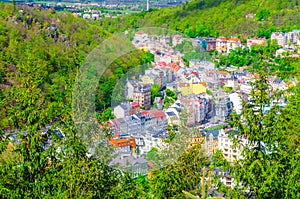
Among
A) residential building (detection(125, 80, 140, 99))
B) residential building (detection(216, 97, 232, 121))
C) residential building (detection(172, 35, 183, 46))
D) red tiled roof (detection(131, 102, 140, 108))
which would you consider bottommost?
residential building (detection(216, 97, 232, 121))

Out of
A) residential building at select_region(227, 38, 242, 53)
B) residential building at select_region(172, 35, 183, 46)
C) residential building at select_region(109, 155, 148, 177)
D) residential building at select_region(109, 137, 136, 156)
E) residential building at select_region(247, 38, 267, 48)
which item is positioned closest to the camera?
residential building at select_region(109, 137, 136, 156)

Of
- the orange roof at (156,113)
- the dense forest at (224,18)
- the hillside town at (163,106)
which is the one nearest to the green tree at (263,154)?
the hillside town at (163,106)

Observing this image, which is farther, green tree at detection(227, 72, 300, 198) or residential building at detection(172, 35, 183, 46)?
residential building at detection(172, 35, 183, 46)

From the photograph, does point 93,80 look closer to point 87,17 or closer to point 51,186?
point 51,186

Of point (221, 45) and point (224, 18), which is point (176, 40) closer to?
point (221, 45)

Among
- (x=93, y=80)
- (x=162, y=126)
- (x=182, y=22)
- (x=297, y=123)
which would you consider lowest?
(x=182, y=22)

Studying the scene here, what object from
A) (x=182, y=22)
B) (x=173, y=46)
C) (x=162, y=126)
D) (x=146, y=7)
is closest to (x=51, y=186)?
(x=162, y=126)

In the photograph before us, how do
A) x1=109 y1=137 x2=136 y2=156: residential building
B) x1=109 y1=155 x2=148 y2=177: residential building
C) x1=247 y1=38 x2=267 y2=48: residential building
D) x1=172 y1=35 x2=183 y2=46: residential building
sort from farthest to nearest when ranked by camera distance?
x1=247 y1=38 x2=267 y2=48: residential building < x1=172 y1=35 x2=183 y2=46: residential building < x1=109 y1=155 x2=148 y2=177: residential building < x1=109 y1=137 x2=136 y2=156: residential building

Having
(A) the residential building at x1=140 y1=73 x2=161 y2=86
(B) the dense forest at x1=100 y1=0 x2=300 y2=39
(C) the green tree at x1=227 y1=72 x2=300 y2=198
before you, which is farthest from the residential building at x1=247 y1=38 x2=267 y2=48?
(C) the green tree at x1=227 y1=72 x2=300 y2=198

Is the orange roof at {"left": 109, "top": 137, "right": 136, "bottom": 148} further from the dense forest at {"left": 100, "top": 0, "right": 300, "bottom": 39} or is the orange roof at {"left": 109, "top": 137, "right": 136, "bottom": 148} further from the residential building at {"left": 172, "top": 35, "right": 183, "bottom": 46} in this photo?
the dense forest at {"left": 100, "top": 0, "right": 300, "bottom": 39}

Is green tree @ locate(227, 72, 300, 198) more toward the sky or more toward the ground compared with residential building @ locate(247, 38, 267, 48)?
more toward the sky

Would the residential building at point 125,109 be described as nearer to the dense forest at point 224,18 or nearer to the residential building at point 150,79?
the residential building at point 150,79
